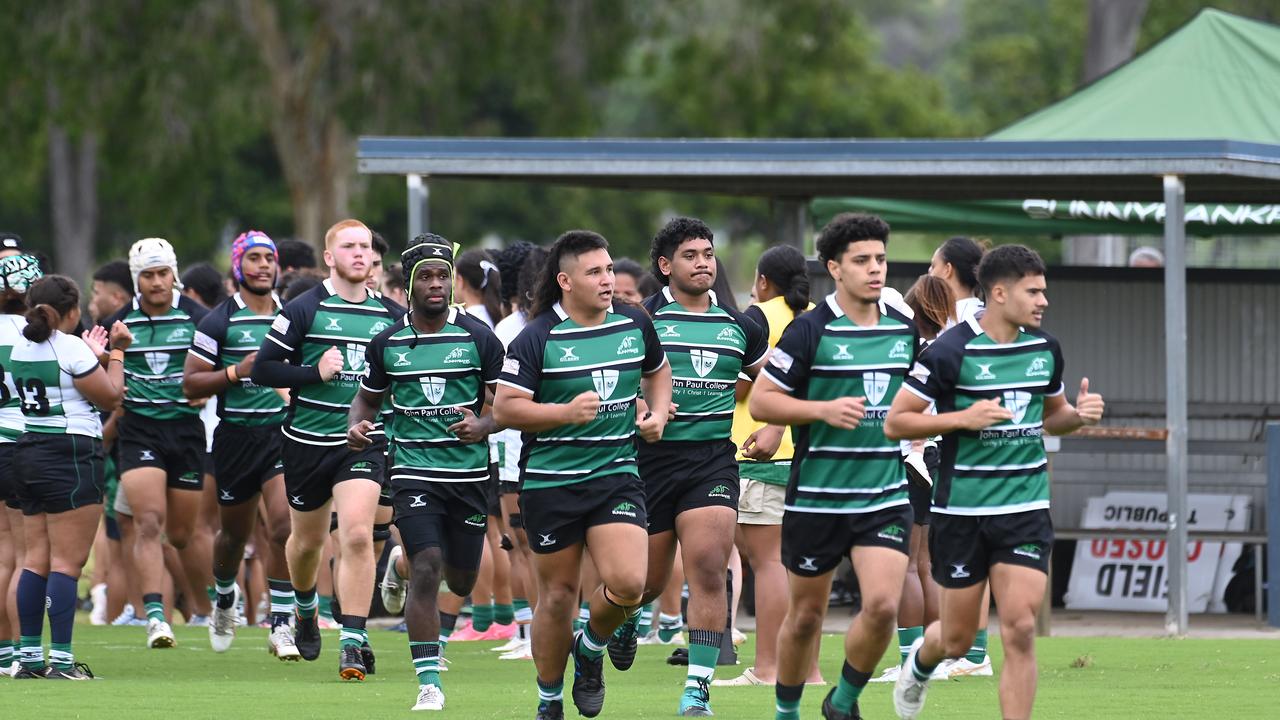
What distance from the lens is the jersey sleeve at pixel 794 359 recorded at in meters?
8.27

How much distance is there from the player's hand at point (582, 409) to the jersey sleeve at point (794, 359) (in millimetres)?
730

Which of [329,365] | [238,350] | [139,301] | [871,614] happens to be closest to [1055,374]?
[871,614]

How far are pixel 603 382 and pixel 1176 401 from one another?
256 inches

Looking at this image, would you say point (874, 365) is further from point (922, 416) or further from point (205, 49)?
point (205, 49)

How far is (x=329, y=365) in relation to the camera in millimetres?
10703

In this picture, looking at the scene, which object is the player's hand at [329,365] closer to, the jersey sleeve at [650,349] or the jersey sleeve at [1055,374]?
the jersey sleeve at [650,349]

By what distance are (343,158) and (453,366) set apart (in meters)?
22.9

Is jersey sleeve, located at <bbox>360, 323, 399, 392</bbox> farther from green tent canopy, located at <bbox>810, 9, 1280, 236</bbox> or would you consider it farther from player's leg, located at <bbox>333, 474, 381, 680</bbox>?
green tent canopy, located at <bbox>810, 9, 1280, 236</bbox>

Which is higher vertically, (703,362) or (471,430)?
(703,362)

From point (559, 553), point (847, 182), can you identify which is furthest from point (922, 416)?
point (847, 182)

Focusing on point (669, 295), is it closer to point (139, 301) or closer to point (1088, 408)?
point (1088, 408)

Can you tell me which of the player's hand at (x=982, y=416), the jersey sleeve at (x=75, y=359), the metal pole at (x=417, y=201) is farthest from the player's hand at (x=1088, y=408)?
the metal pole at (x=417, y=201)

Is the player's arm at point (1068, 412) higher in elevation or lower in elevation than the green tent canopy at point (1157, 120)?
lower

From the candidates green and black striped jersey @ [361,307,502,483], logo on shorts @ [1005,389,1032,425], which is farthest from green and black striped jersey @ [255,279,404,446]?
logo on shorts @ [1005,389,1032,425]
